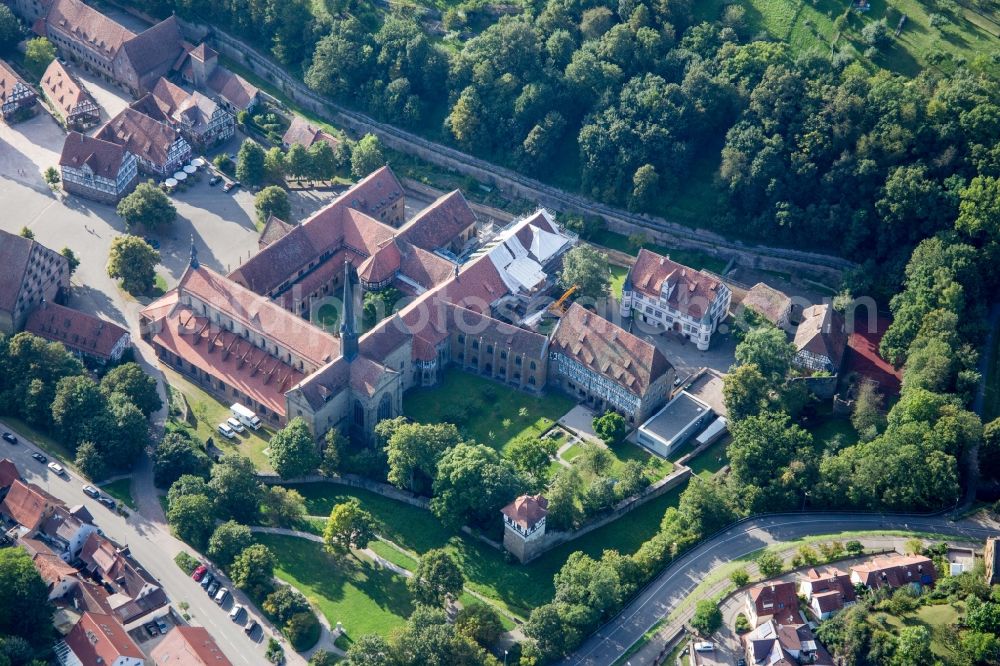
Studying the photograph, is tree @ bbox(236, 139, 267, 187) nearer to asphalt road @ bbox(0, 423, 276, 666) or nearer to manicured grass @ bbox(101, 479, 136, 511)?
asphalt road @ bbox(0, 423, 276, 666)

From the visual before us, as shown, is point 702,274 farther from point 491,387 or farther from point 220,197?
point 220,197

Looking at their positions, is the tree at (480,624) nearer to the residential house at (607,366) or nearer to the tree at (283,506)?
the tree at (283,506)

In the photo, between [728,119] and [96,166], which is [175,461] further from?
[728,119]

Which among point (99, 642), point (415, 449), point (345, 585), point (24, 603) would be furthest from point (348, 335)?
point (24, 603)

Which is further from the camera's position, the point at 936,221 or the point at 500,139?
the point at 500,139

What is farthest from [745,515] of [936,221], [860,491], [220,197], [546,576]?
[220,197]

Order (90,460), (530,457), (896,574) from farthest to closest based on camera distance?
(530,457) → (90,460) → (896,574)

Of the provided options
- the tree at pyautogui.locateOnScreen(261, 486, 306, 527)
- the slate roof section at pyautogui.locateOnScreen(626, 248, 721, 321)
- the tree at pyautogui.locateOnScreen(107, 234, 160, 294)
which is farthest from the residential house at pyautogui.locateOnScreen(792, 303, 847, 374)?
the tree at pyautogui.locateOnScreen(107, 234, 160, 294)
